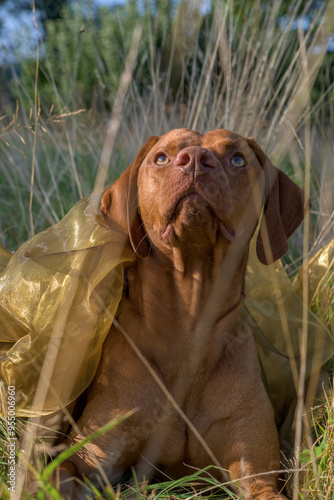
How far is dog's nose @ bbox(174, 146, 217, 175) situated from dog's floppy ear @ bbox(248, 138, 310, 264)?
464 mm

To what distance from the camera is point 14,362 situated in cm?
246

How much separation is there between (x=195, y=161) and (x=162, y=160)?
0.29 m

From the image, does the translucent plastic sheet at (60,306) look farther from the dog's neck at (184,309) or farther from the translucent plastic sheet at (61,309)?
the dog's neck at (184,309)

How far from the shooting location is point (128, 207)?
256 cm

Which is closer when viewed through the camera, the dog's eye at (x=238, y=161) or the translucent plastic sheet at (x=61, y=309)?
the translucent plastic sheet at (x=61, y=309)

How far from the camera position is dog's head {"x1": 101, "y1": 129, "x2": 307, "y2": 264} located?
229cm

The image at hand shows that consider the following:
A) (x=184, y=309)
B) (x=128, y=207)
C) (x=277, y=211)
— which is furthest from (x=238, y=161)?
(x=184, y=309)

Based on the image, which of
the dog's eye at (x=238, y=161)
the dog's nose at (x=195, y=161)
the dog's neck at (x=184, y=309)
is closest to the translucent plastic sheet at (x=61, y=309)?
the dog's neck at (x=184, y=309)

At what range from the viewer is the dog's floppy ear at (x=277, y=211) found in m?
2.60

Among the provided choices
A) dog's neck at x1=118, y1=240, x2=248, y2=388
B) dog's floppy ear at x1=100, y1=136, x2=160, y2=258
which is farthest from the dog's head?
dog's neck at x1=118, y1=240, x2=248, y2=388

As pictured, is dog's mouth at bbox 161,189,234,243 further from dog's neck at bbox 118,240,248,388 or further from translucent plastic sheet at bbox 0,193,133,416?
translucent plastic sheet at bbox 0,193,133,416

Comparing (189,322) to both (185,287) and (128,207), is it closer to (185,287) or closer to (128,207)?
(185,287)

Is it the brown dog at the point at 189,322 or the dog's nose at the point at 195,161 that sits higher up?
the dog's nose at the point at 195,161

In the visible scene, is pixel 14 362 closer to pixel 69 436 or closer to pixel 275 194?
pixel 69 436
